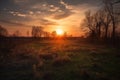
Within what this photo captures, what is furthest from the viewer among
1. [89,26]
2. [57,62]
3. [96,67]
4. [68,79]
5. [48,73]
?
[89,26]

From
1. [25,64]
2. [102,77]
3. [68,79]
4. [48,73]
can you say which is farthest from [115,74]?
[25,64]

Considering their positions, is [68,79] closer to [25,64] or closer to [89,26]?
[25,64]

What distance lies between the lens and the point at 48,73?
34.6ft

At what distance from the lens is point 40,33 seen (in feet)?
431

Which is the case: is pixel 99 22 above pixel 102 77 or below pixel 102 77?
above

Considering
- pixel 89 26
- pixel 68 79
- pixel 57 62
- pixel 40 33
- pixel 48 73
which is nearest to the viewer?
pixel 68 79

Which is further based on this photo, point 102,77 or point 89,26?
point 89,26

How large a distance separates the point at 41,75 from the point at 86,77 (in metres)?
2.74

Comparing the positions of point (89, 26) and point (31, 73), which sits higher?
point (89, 26)

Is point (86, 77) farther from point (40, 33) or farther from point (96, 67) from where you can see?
point (40, 33)

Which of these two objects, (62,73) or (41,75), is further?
(62,73)

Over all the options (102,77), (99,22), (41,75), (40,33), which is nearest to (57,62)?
(41,75)

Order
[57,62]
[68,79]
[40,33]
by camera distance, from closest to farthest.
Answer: [68,79] → [57,62] → [40,33]

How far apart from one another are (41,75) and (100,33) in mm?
52958
